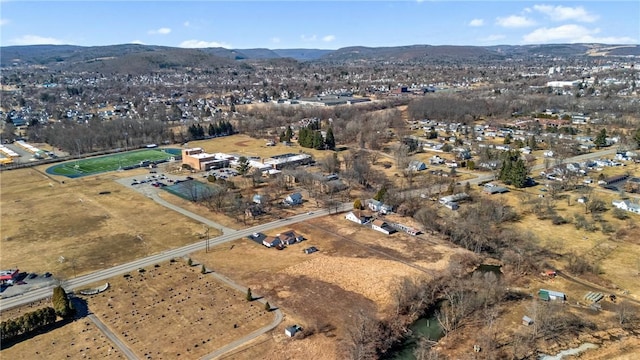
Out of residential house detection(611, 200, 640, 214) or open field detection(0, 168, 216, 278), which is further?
residential house detection(611, 200, 640, 214)

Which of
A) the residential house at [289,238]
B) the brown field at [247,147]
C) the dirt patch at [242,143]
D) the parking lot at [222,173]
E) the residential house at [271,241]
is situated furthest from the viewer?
the dirt patch at [242,143]

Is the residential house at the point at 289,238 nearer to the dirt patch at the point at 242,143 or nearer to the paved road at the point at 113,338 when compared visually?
the paved road at the point at 113,338

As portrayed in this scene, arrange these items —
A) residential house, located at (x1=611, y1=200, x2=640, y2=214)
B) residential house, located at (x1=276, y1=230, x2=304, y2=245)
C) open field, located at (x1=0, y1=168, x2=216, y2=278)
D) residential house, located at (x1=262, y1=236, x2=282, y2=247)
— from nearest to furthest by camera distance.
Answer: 1. open field, located at (x1=0, y1=168, x2=216, y2=278)
2. residential house, located at (x1=262, y1=236, x2=282, y2=247)
3. residential house, located at (x1=276, y1=230, x2=304, y2=245)
4. residential house, located at (x1=611, y1=200, x2=640, y2=214)

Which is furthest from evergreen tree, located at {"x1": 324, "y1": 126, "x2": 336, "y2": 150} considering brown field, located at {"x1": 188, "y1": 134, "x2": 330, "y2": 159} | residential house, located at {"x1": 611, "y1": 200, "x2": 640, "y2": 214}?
residential house, located at {"x1": 611, "y1": 200, "x2": 640, "y2": 214}

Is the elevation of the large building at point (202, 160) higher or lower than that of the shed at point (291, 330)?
higher

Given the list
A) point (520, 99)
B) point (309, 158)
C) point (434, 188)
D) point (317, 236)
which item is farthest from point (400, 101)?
point (317, 236)

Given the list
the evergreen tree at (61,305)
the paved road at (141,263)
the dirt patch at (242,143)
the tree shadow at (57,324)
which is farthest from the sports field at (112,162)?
the evergreen tree at (61,305)

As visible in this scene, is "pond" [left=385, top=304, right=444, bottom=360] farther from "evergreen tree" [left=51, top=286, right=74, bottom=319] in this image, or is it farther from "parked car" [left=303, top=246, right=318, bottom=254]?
"evergreen tree" [left=51, top=286, right=74, bottom=319]
